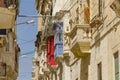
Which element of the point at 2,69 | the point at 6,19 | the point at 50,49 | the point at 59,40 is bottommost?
the point at 2,69

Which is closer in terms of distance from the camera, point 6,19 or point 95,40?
point 6,19

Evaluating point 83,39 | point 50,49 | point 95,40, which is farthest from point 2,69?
point 95,40

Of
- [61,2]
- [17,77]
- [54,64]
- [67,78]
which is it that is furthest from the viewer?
[17,77]

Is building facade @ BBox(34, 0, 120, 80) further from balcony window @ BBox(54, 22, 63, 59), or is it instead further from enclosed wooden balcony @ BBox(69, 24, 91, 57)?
balcony window @ BBox(54, 22, 63, 59)

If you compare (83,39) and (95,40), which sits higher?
(95,40)

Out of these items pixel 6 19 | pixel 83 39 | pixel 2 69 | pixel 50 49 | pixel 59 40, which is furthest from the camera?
pixel 2 69

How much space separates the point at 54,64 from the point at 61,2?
18.3ft

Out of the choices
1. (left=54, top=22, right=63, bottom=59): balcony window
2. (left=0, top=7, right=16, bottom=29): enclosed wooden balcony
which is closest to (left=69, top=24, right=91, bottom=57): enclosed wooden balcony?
(left=0, top=7, right=16, bottom=29): enclosed wooden balcony

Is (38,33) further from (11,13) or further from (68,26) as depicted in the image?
(11,13)

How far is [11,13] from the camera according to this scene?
1892 centimetres

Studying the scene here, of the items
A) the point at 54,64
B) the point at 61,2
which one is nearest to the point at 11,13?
the point at 61,2

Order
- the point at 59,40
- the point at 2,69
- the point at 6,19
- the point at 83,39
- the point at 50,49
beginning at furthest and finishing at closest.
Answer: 1. the point at 2,69
2. the point at 50,49
3. the point at 59,40
4. the point at 83,39
5. the point at 6,19

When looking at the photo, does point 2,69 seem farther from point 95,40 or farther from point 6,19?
point 6,19

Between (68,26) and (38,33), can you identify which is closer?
(68,26)
